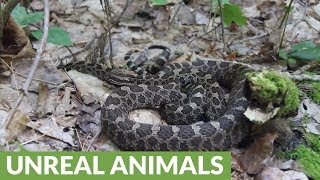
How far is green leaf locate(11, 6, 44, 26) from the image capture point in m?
6.16

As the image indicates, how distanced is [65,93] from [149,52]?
8.91 feet

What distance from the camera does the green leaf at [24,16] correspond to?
20.2 ft

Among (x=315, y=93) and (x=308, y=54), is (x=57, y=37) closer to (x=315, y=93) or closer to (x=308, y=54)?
(x=315, y=93)

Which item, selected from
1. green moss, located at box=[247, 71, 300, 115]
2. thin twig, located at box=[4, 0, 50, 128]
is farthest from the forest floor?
green moss, located at box=[247, 71, 300, 115]

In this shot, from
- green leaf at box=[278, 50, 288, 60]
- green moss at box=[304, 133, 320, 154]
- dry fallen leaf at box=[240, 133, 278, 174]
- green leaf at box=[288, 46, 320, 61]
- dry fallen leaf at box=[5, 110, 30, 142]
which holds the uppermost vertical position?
dry fallen leaf at box=[5, 110, 30, 142]

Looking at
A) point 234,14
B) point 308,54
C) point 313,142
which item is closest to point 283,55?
point 308,54

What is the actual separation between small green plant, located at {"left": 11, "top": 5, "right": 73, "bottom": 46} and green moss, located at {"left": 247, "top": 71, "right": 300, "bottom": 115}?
226 cm

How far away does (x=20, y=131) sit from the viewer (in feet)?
18.9

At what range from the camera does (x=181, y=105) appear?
7.14 m

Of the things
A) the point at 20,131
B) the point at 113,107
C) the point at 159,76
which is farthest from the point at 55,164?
the point at 159,76

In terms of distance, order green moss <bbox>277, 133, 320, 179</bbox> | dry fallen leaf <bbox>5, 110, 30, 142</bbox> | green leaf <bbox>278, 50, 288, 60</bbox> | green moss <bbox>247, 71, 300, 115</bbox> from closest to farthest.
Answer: green moss <bbox>247, 71, 300, 115</bbox> < dry fallen leaf <bbox>5, 110, 30, 142</bbox> < green moss <bbox>277, 133, 320, 179</bbox> < green leaf <bbox>278, 50, 288, 60</bbox>

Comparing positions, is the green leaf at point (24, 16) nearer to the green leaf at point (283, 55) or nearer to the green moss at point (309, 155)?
the green moss at point (309, 155)

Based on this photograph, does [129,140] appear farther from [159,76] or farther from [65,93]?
[159,76]

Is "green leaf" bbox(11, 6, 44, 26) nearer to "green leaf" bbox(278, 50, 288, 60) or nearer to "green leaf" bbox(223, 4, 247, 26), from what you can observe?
"green leaf" bbox(223, 4, 247, 26)
